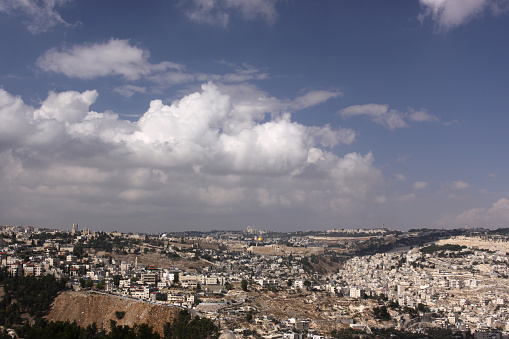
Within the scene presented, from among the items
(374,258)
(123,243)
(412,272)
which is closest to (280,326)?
(412,272)

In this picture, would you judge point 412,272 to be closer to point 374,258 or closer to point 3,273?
point 374,258

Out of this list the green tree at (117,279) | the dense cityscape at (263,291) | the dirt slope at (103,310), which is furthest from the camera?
the green tree at (117,279)

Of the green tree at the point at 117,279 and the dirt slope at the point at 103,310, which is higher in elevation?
the green tree at the point at 117,279

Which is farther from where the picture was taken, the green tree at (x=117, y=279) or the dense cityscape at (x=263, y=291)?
the green tree at (x=117, y=279)

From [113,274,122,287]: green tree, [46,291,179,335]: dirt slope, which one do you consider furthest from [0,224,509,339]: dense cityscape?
[113,274,122,287]: green tree

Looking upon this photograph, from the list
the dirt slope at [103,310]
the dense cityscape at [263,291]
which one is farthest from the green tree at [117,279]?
the dirt slope at [103,310]

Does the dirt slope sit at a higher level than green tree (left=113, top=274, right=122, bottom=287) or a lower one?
lower

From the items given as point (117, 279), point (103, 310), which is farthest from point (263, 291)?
point (103, 310)

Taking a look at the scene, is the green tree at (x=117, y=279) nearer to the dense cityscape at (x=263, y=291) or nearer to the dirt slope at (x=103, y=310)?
the dense cityscape at (x=263, y=291)

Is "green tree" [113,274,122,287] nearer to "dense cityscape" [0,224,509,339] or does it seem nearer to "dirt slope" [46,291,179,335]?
"dense cityscape" [0,224,509,339]

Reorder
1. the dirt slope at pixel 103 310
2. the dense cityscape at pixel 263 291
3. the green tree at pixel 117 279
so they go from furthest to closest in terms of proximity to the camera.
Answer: the green tree at pixel 117 279 → the dense cityscape at pixel 263 291 → the dirt slope at pixel 103 310
